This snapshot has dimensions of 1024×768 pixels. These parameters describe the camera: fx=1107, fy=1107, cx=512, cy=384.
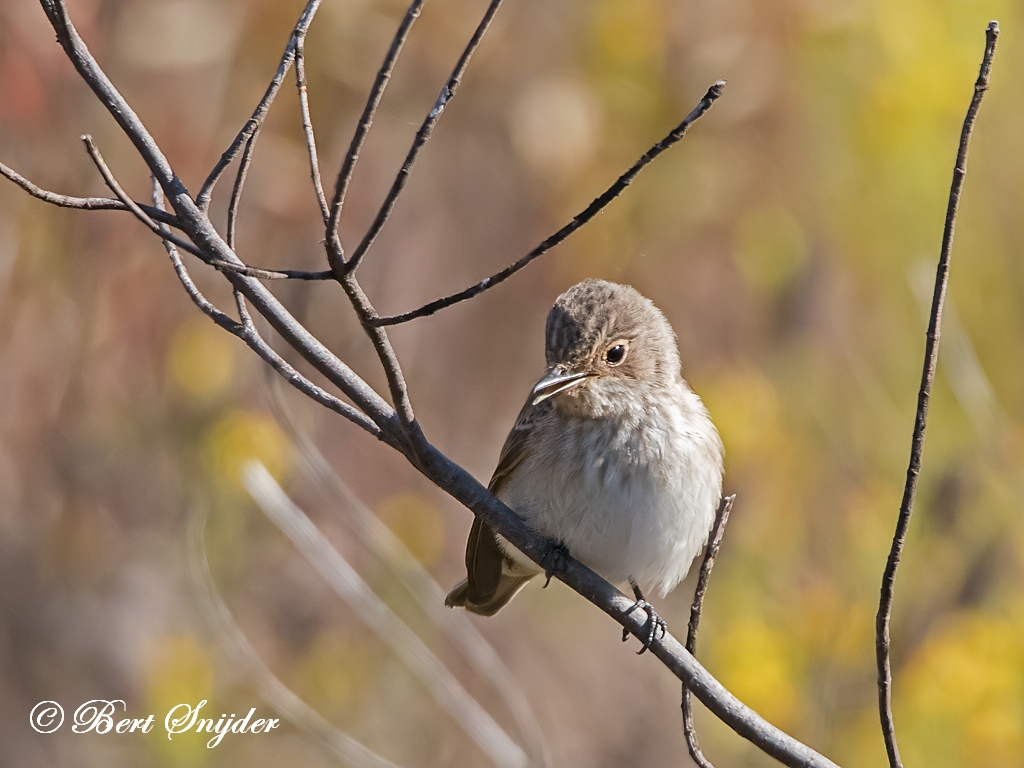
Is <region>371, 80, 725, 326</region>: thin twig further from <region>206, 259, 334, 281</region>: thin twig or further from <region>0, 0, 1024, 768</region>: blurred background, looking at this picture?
<region>0, 0, 1024, 768</region>: blurred background

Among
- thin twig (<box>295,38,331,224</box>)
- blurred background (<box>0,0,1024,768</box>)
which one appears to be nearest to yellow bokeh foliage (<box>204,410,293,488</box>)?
blurred background (<box>0,0,1024,768</box>)

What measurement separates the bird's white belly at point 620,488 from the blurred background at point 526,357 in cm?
149

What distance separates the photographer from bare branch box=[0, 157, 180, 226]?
70.1 inches

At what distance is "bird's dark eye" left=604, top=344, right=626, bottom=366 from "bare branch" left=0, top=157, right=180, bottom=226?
1.41 m

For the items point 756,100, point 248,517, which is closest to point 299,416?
point 248,517

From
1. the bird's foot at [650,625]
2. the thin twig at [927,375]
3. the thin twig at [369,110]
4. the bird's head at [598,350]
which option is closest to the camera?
the thin twig at [369,110]

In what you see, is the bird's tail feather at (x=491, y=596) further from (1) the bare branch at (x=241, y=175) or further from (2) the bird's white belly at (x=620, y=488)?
(1) the bare branch at (x=241, y=175)

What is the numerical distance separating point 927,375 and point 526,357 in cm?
366

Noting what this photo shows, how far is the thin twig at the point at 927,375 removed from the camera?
186cm

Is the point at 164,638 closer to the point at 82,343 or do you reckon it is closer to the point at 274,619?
the point at 274,619

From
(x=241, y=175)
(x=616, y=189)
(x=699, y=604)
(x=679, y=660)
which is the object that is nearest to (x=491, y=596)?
(x=699, y=604)

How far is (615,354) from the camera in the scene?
3135 mm

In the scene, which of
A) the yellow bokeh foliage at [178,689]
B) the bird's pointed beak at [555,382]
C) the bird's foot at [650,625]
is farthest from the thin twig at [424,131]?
the yellow bokeh foliage at [178,689]

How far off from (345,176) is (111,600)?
422cm
